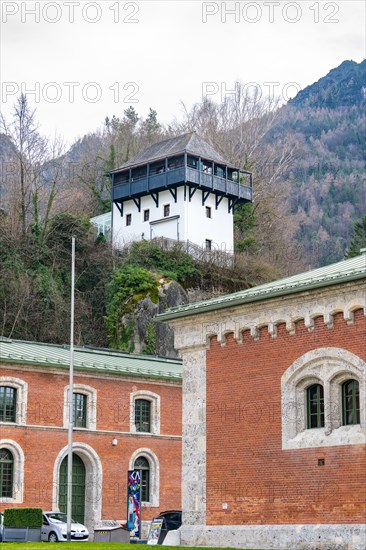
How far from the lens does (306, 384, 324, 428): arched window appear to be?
24.6m

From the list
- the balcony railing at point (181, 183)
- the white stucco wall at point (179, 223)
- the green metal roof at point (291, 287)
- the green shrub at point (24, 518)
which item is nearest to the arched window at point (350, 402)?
the green metal roof at point (291, 287)

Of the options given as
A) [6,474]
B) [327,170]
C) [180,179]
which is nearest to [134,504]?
[6,474]

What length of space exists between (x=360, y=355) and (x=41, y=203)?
52.3 m

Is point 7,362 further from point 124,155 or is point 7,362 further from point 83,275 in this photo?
point 124,155

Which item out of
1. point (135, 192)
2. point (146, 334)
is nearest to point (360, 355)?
point (146, 334)

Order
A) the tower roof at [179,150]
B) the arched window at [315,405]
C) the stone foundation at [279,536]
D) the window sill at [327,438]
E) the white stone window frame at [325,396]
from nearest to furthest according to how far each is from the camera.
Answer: the stone foundation at [279,536] → the window sill at [327,438] → the white stone window frame at [325,396] → the arched window at [315,405] → the tower roof at [179,150]

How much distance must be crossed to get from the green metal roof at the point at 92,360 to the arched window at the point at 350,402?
17321 millimetres

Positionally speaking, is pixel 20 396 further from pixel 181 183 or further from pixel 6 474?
pixel 181 183

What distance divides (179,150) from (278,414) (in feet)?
142

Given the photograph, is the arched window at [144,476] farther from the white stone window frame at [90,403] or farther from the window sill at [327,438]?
the window sill at [327,438]

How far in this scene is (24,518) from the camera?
31578 millimetres

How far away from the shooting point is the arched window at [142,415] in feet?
137

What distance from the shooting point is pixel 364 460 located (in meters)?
23.1

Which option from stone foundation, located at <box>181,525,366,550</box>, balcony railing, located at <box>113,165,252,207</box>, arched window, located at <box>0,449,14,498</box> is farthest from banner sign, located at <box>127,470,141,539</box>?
balcony railing, located at <box>113,165,252,207</box>
